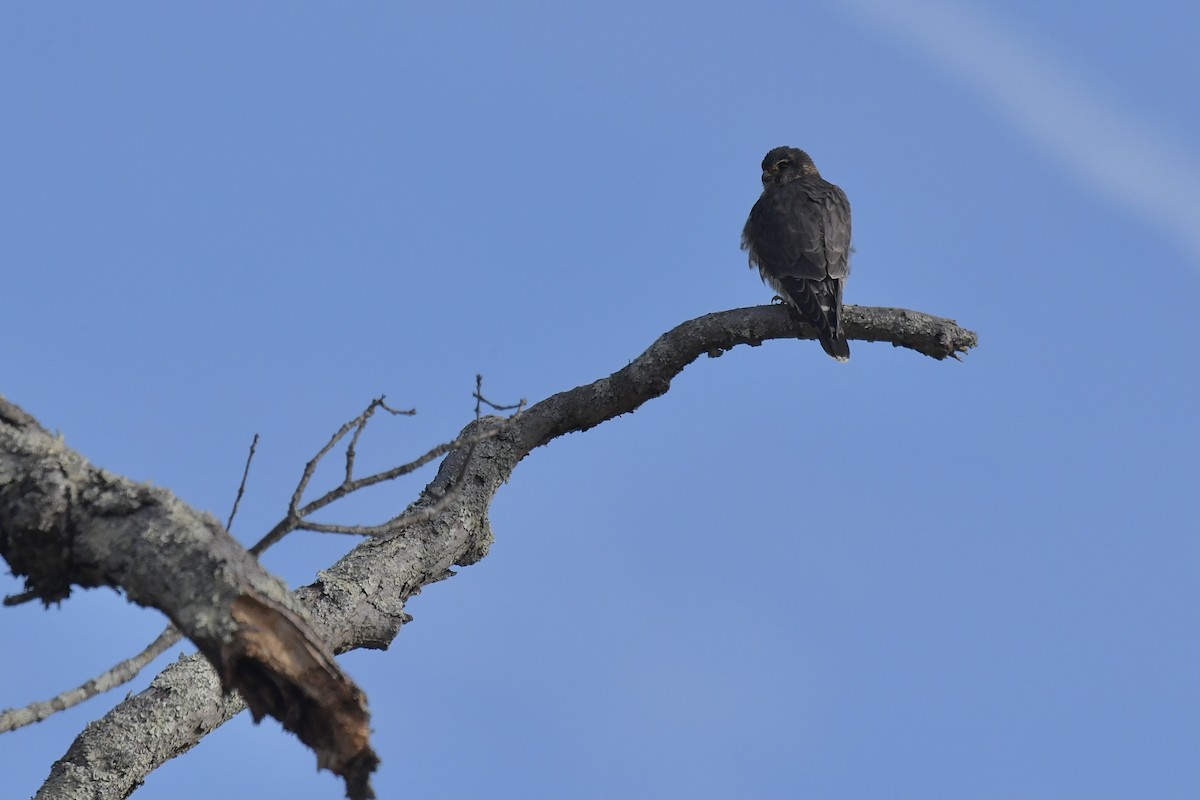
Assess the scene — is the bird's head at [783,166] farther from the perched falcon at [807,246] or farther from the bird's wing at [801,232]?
the bird's wing at [801,232]

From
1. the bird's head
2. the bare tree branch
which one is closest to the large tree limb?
the bare tree branch

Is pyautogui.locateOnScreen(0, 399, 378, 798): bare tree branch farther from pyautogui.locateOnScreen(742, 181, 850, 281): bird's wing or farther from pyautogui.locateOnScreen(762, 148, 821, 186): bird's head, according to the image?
pyautogui.locateOnScreen(762, 148, 821, 186): bird's head

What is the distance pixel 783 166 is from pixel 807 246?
2458mm

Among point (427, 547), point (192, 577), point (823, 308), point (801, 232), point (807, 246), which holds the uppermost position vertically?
point (801, 232)

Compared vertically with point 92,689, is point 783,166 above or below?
above

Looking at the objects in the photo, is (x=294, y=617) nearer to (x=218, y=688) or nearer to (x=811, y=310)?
(x=218, y=688)

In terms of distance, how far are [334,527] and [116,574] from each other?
50 cm

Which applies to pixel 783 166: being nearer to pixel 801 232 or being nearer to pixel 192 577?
pixel 801 232

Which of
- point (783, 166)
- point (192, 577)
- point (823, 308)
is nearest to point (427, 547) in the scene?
point (192, 577)

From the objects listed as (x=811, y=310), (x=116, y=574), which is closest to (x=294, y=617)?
(x=116, y=574)

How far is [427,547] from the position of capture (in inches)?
204

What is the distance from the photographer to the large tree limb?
4.17 m

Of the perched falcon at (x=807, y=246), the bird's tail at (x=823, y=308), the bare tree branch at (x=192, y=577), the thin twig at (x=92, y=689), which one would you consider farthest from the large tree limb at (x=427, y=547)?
the bare tree branch at (x=192, y=577)

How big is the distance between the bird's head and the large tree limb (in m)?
4.41
